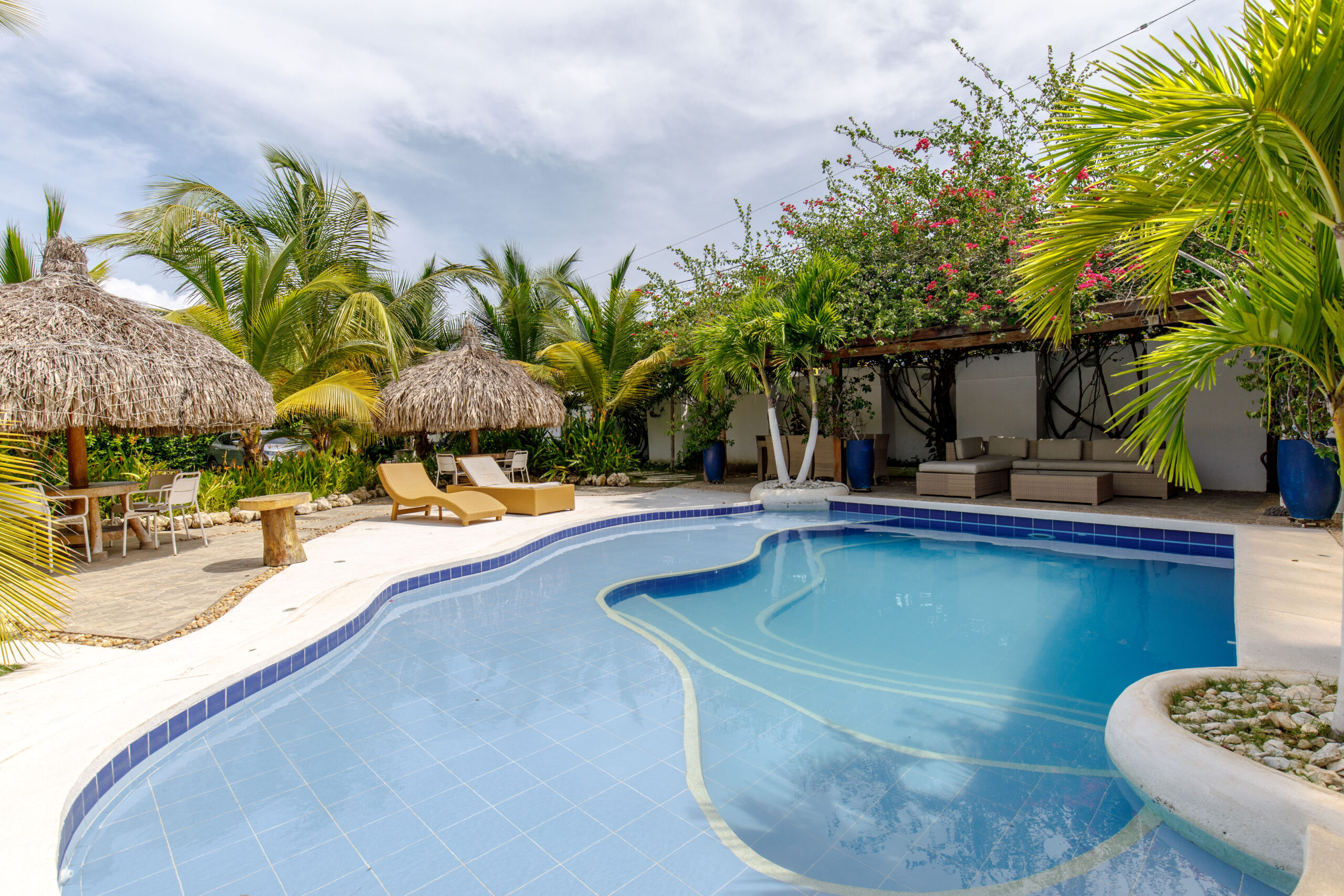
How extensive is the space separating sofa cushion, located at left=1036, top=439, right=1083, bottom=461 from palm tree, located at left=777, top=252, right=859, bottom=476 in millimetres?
3875

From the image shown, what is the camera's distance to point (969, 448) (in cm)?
1094

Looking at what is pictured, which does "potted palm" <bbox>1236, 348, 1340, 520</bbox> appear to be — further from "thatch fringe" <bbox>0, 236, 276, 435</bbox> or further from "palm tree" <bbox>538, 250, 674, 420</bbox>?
"thatch fringe" <bbox>0, 236, 276, 435</bbox>

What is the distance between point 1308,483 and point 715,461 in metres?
8.79

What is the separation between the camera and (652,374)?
14398 millimetres

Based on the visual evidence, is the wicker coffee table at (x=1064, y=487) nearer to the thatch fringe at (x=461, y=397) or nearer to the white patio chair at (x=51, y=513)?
the thatch fringe at (x=461, y=397)

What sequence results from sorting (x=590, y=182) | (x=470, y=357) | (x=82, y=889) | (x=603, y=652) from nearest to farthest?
(x=82, y=889), (x=603, y=652), (x=470, y=357), (x=590, y=182)

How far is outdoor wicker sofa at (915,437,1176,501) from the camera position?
9.26m

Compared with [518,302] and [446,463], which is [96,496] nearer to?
[446,463]

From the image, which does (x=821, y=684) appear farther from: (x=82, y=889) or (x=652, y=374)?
(x=652, y=374)

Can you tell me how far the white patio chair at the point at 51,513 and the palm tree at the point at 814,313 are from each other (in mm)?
8229

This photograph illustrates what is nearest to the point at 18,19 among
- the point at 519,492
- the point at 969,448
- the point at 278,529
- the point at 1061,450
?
the point at 278,529

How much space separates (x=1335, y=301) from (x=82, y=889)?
4.85 metres

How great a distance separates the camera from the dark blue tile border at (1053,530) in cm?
693

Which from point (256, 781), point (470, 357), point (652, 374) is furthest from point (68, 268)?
point (652, 374)
